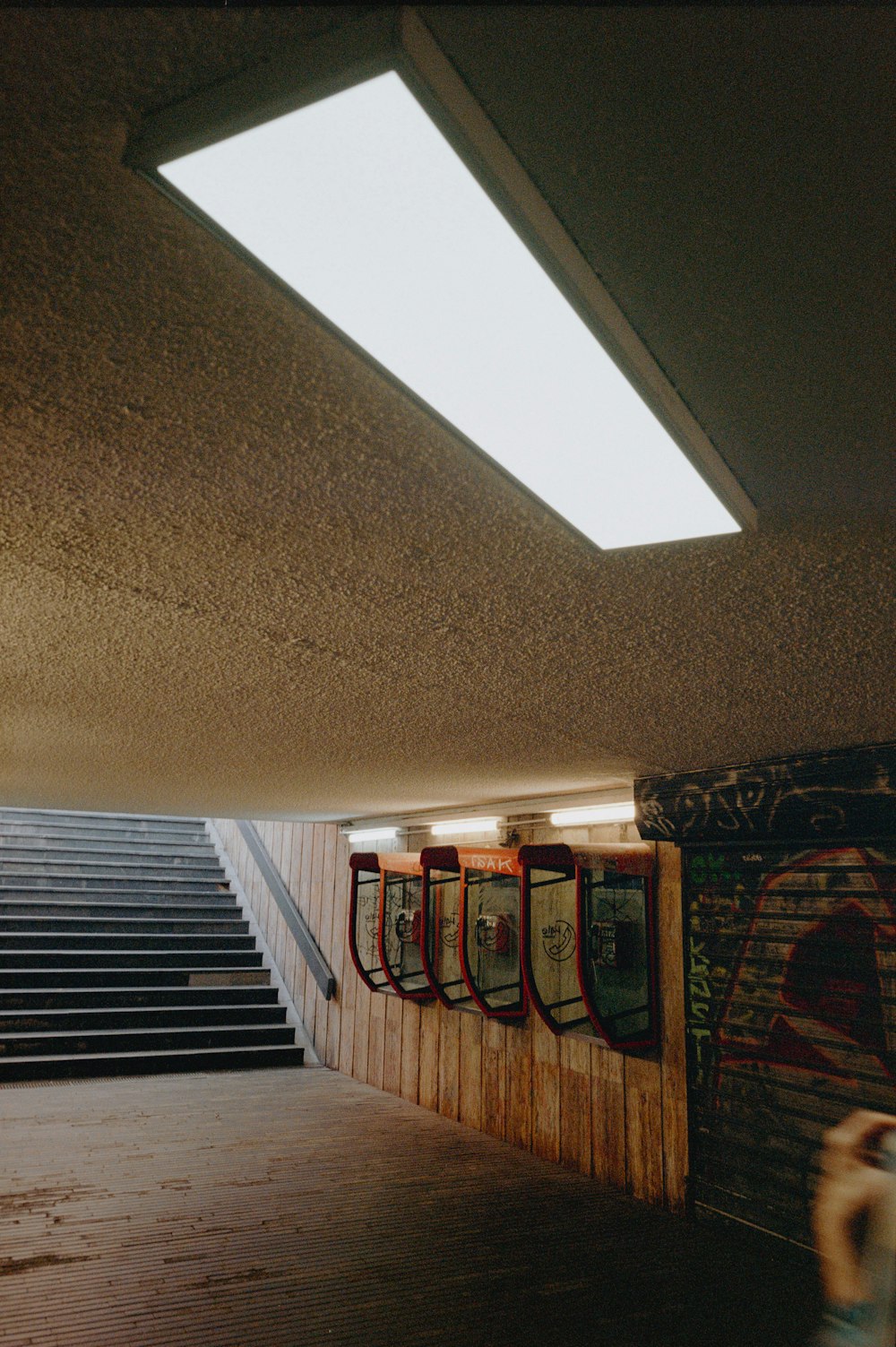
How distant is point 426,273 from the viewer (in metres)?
0.94

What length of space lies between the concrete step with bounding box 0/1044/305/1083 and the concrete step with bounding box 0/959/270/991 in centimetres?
102

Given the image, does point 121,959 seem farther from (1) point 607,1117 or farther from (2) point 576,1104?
(1) point 607,1117

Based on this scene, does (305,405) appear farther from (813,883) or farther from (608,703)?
(813,883)

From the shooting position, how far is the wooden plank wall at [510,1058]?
5.04m

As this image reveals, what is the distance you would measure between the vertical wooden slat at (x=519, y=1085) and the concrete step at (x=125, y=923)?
5442 millimetres

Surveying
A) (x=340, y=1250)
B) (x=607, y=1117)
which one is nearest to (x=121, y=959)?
(x=340, y=1250)

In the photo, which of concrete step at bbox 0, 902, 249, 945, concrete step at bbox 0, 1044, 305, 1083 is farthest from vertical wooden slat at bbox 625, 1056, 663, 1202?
concrete step at bbox 0, 902, 249, 945

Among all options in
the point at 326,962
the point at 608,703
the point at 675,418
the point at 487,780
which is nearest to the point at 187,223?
the point at 675,418

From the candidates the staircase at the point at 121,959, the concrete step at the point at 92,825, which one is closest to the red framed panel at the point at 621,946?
the staircase at the point at 121,959

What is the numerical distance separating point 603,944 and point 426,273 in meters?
5.06

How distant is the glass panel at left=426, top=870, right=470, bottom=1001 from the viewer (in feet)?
23.9

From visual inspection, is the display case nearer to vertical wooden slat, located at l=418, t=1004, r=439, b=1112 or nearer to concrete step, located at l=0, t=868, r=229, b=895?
vertical wooden slat, located at l=418, t=1004, r=439, b=1112

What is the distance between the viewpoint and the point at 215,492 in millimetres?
1670

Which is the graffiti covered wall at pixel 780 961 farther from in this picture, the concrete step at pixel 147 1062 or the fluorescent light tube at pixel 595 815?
the concrete step at pixel 147 1062
